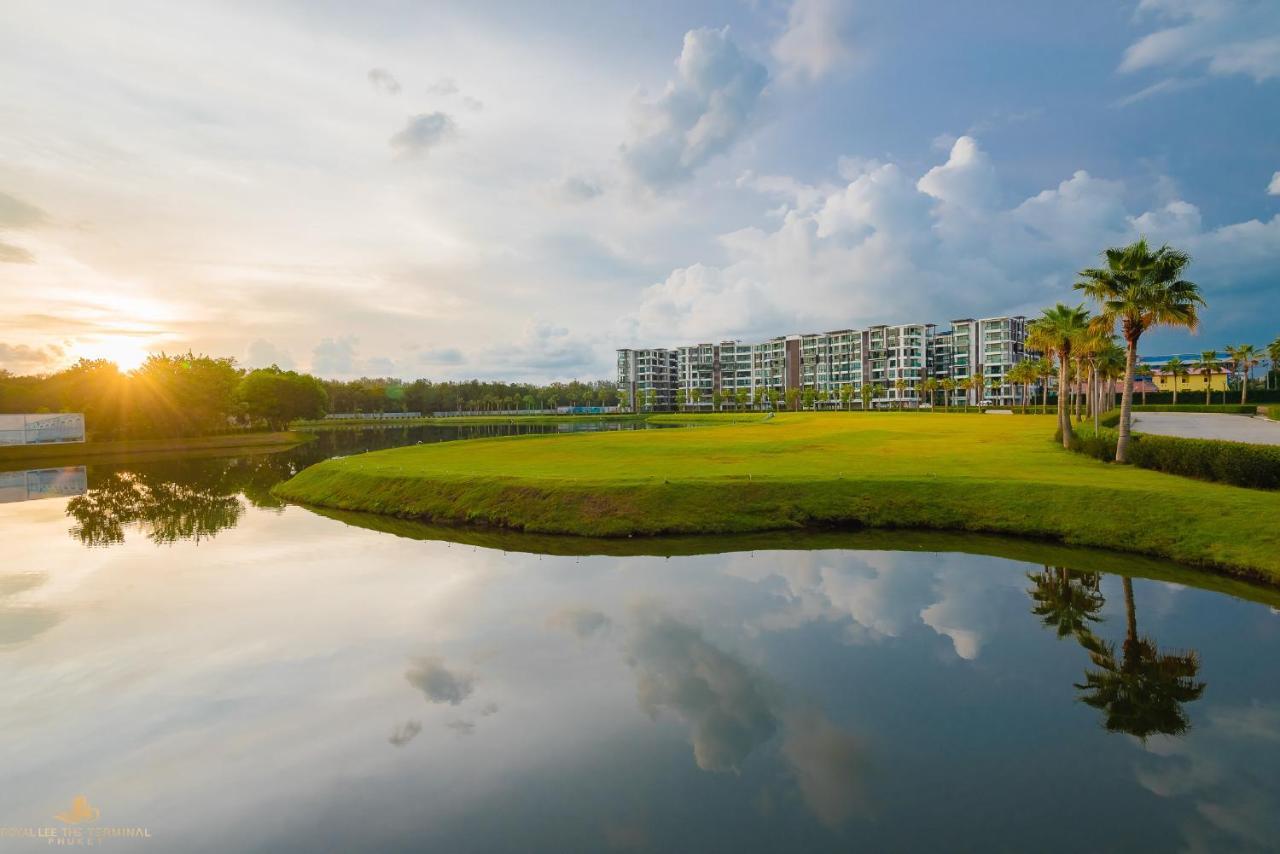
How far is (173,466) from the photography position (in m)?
70.8

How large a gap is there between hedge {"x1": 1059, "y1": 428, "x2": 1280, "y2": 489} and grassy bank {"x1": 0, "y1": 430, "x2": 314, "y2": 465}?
Answer: 101m

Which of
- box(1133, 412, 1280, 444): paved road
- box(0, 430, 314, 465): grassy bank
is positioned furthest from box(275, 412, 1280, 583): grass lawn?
box(0, 430, 314, 465): grassy bank

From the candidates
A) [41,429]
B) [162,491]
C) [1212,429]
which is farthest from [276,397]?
[1212,429]

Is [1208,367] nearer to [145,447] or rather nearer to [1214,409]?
[1214,409]

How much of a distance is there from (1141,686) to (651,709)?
1068 cm

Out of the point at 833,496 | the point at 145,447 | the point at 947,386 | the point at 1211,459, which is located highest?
the point at 947,386

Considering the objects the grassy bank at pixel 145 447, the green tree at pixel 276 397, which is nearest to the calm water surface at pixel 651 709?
the grassy bank at pixel 145 447

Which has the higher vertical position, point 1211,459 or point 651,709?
point 1211,459

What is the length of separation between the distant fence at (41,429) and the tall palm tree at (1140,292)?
114 meters

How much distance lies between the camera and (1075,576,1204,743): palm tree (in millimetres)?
12289

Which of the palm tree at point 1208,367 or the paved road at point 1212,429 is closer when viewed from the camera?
the paved road at point 1212,429

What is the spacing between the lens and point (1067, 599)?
19.4m

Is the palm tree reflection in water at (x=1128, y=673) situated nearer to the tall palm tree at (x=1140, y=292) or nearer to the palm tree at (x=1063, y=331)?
the tall palm tree at (x=1140, y=292)

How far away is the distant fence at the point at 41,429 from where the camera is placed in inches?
3150
